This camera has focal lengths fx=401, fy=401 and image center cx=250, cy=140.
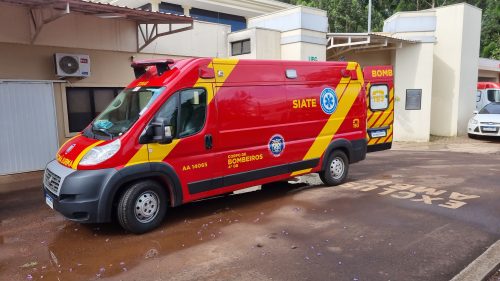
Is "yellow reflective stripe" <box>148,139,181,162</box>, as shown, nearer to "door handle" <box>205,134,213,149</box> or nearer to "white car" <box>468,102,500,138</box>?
"door handle" <box>205,134,213,149</box>

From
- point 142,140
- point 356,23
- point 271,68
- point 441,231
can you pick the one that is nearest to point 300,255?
point 441,231

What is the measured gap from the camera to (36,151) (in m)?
10.0

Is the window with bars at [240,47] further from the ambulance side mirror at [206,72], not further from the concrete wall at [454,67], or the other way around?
the concrete wall at [454,67]

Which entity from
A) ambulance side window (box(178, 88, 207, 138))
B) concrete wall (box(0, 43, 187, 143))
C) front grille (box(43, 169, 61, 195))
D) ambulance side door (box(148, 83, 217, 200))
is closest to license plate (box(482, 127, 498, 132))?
concrete wall (box(0, 43, 187, 143))

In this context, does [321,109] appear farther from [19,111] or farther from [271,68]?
[19,111]

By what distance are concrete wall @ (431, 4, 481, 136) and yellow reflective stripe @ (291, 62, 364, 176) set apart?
10211mm

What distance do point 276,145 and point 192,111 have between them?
1.69m

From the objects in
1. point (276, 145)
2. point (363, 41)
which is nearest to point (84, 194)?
point (276, 145)

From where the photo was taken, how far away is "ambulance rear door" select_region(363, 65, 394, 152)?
30.3 ft

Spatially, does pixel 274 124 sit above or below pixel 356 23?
below

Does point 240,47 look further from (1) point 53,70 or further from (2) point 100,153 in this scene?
(2) point 100,153

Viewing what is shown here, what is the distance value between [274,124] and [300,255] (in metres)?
2.62

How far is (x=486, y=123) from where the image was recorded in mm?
15344

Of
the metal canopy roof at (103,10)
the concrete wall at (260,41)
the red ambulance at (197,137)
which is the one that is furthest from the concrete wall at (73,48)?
the red ambulance at (197,137)
